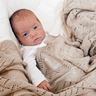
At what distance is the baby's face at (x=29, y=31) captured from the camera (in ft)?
4.24

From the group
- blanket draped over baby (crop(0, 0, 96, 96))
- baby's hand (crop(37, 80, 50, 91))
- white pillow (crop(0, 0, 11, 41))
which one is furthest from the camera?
white pillow (crop(0, 0, 11, 41))

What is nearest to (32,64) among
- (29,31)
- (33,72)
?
(33,72)

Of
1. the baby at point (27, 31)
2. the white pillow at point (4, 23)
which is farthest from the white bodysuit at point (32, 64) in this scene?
the white pillow at point (4, 23)

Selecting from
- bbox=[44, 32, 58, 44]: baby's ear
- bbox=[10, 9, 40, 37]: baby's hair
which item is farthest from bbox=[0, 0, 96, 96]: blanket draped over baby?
bbox=[10, 9, 40, 37]: baby's hair

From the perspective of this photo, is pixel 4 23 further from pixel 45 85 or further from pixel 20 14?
pixel 45 85

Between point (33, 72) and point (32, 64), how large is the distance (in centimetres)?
5

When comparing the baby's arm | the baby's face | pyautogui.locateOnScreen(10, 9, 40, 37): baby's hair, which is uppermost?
pyautogui.locateOnScreen(10, 9, 40, 37): baby's hair

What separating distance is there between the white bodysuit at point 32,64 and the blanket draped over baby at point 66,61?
1.2 inches

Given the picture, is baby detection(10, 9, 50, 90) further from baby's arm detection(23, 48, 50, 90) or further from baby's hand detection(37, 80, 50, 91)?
baby's hand detection(37, 80, 50, 91)

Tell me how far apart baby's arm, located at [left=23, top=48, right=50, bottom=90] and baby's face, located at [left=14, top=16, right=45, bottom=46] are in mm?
47

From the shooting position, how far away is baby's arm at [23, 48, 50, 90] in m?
1.12

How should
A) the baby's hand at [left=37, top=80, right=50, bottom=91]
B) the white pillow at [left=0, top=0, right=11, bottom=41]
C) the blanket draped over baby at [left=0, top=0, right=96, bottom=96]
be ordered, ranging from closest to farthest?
the blanket draped over baby at [left=0, top=0, right=96, bottom=96] < the baby's hand at [left=37, top=80, right=50, bottom=91] < the white pillow at [left=0, top=0, right=11, bottom=41]

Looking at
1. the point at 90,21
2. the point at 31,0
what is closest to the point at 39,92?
the point at 90,21

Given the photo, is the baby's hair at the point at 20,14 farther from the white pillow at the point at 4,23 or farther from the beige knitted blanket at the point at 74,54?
the beige knitted blanket at the point at 74,54
